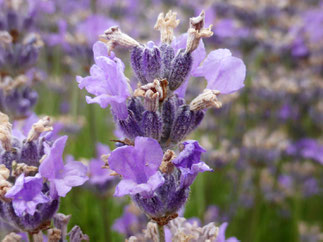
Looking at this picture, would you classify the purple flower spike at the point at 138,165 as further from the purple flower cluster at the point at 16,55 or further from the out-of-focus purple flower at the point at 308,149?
the out-of-focus purple flower at the point at 308,149

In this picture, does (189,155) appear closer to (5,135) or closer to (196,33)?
(196,33)

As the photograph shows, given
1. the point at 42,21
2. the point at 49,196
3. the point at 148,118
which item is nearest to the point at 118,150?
the point at 148,118

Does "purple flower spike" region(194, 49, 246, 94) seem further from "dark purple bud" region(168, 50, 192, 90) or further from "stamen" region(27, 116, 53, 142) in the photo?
"stamen" region(27, 116, 53, 142)

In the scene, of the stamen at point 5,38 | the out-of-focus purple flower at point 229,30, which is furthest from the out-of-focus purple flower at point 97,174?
the out-of-focus purple flower at point 229,30

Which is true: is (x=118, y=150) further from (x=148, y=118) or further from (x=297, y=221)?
(x=297, y=221)

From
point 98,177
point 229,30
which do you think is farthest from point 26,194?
point 229,30

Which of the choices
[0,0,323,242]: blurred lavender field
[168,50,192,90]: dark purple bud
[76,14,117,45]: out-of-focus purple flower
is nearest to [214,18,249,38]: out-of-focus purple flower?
[0,0,323,242]: blurred lavender field

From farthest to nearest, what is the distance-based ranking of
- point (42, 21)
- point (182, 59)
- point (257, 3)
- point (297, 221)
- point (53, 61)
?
point (53, 61) < point (42, 21) < point (257, 3) < point (297, 221) < point (182, 59)
